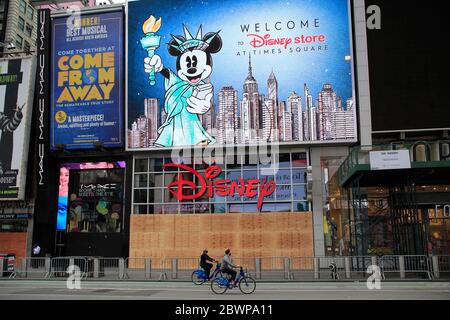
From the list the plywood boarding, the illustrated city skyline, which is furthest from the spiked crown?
the plywood boarding

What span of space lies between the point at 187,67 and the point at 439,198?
18.3 m

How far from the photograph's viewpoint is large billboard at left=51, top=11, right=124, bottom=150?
111ft

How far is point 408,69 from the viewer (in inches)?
1167

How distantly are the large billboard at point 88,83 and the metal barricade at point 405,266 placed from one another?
64.5 feet

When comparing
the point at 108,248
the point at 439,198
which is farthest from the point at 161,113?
the point at 439,198

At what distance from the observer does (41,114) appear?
3438 centimetres

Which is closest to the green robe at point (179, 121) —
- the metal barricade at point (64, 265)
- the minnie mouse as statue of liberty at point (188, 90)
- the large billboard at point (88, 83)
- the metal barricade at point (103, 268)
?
the minnie mouse as statue of liberty at point (188, 90)

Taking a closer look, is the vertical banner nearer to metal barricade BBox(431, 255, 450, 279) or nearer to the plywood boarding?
the plywood boarding

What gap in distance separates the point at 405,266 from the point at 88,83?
24346mm

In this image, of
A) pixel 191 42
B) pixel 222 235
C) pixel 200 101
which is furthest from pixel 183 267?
pixel 191 42

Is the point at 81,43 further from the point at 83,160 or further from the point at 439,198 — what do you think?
the point at 439,198

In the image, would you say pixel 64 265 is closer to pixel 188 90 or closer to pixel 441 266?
pixel 188 90

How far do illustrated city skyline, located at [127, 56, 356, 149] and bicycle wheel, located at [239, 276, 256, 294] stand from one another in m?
14.3
